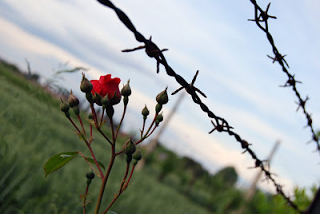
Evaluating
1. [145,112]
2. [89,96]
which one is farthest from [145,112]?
[89,96]

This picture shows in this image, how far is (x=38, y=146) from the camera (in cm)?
261

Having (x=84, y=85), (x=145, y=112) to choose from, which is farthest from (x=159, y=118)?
(x=84, y=85)

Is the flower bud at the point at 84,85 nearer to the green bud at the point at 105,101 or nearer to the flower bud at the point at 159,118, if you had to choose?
the green bud at the point at 105,101

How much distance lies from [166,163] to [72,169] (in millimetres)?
8534

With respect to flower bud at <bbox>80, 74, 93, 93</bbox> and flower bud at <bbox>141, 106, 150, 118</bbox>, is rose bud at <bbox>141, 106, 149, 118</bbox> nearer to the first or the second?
flower bud at <bbox>141, 106, 150, 118</bbox>

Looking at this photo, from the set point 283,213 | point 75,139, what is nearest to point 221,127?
point 75,139

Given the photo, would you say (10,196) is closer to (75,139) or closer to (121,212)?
(121,212)

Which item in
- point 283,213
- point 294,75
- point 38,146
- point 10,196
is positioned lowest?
point 10,196

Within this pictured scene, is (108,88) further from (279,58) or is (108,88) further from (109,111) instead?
(279,58)

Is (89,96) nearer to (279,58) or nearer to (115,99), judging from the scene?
(115,99)

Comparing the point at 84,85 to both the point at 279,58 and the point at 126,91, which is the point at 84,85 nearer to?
the point at 126,91

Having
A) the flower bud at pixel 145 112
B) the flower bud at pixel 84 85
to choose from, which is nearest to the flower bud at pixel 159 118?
the flower bud at pixel 145 112

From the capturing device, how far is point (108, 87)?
21.2 inches

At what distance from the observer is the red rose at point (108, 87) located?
1.76ft
